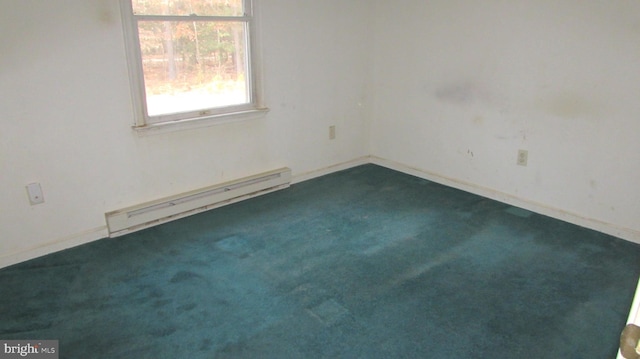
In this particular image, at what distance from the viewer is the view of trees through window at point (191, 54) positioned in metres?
2.76

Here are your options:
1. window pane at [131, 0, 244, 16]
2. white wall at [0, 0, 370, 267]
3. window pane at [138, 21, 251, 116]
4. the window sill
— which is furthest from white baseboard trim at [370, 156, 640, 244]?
window pane at [131, 0, 244, 16]

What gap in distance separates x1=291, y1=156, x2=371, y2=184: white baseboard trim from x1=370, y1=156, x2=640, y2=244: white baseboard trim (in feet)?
0.52

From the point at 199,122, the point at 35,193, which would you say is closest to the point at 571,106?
the point at 199,122

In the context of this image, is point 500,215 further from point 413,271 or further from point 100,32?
point 100,32

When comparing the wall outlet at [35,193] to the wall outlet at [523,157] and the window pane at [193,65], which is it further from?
the wall outlet at [523,157]

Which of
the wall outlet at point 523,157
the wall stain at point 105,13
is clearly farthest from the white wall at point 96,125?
the wall outlet at point 523,157

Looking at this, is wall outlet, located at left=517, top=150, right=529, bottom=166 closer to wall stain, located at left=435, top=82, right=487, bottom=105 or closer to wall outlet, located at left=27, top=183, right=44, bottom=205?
wall stain, located at left=435, top=82, right=487, bottom=105

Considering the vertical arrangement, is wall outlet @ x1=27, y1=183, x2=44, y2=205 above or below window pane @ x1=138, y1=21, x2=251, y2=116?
below

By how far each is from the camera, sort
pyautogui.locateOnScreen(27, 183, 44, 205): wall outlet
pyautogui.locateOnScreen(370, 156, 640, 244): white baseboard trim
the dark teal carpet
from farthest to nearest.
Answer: pyautogui.locateOnScreen(370, 156, 640, 244): white baseboard trim < pyautogui.locateOnScreen(27, 183, 44, 205): wall outlet < the dark teal carpet

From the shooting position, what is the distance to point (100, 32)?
2.53 metres

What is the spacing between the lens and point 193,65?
299cm

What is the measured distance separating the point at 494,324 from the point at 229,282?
135cm

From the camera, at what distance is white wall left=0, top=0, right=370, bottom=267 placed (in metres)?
2.37

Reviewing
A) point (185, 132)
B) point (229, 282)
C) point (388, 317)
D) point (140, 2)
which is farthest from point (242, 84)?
point (388, 317)
